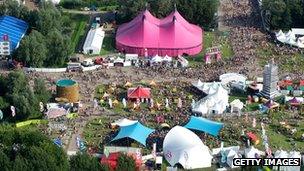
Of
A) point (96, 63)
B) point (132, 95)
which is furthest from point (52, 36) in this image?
point (132, 95)

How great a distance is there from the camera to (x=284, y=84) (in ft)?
192

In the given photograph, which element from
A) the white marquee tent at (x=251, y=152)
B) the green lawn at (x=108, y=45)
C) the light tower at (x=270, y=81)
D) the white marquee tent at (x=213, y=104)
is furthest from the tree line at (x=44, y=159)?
the green lawn at (x=108, y=45)

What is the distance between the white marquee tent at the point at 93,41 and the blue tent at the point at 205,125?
52.2 feet

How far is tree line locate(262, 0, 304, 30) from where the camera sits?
69750 millimetres

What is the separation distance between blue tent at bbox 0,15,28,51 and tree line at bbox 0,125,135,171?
19584mm

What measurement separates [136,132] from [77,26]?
2414 centimetres

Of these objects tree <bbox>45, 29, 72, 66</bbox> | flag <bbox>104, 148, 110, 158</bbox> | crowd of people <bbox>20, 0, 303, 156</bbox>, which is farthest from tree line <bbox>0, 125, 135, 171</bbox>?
tree <bbox>45, 29, 72, 66</bbox>

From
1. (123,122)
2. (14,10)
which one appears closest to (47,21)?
(14,10)

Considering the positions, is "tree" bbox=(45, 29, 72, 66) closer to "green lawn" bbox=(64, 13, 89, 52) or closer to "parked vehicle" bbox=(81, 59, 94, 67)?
"parked vehicle" bbox=(81, 59, 94, 67)

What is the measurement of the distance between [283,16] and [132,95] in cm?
2004

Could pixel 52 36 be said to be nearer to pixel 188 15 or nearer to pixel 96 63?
pixel 96 63

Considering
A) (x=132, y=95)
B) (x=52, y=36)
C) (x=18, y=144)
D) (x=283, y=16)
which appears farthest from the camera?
(x=283, y=16)

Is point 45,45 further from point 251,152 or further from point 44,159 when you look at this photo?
point 251,152

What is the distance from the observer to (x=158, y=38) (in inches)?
2557
